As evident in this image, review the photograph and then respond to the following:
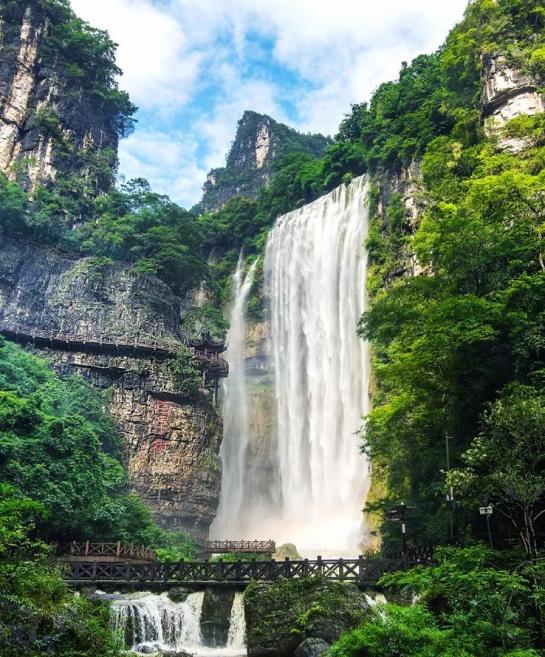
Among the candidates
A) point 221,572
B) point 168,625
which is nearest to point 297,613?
point 221,572

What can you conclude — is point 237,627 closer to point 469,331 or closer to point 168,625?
point 168,625

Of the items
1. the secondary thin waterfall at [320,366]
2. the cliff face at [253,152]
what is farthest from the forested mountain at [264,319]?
the cliff face at [253,152]

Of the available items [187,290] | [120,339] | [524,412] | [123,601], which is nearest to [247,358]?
[187,290]

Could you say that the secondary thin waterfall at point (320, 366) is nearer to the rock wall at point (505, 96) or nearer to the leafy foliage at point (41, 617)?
the rock wall at point (505, 96)

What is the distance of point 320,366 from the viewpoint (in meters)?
42.0

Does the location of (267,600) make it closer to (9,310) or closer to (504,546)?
(504,546)

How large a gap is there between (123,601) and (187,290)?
31105 millimetres

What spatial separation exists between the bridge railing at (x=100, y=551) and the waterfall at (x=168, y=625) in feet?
11.6

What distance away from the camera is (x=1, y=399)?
81.3ft

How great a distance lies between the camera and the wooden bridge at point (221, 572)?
63.0 feet

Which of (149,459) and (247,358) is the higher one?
(247,358)

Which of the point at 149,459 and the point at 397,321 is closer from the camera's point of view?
the point at 397,321

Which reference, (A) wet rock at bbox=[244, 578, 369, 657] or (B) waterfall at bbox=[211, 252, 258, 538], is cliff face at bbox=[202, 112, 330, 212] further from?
(A) wet rock at bbox=[244, 578, 369, 657]

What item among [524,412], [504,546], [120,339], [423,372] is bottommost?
[504,546]
